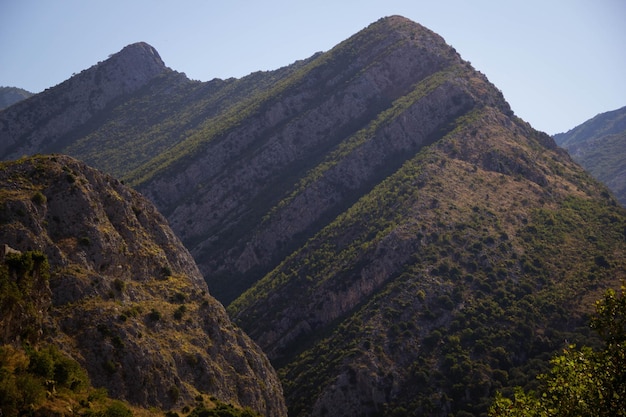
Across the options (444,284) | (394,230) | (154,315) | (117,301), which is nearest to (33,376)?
(117,301)

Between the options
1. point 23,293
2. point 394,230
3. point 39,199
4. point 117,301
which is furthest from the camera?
point 394,230

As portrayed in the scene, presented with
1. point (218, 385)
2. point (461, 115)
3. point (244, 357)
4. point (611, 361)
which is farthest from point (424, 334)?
point (461, 115)

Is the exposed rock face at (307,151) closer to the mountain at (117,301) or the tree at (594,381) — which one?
the mountain at (117,301)

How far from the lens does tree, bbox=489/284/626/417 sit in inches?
1166

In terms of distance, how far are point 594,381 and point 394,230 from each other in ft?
291

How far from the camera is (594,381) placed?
30391 millimetres

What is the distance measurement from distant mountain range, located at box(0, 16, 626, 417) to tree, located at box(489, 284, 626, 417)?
190ft

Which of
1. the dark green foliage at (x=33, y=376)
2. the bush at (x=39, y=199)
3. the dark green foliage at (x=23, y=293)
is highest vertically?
the bush at (x=39, y=199)

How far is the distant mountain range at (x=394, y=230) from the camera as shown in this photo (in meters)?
95.1

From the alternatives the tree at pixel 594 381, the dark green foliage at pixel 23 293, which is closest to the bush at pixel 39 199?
the dark green foliage at pixel 23 293

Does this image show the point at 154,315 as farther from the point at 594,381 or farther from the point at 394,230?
the point at 394,230

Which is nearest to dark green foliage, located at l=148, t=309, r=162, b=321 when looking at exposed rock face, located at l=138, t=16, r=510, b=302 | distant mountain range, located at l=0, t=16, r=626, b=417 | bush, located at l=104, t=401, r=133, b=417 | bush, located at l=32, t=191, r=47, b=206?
distant mountain range, located at l=0, t=16, r=626, b=417

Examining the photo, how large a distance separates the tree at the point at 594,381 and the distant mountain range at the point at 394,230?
57.9 meters

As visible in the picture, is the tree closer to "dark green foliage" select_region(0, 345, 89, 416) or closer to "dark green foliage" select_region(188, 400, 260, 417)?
"dark green foliage" select_region(0, 345, 89, 416)
